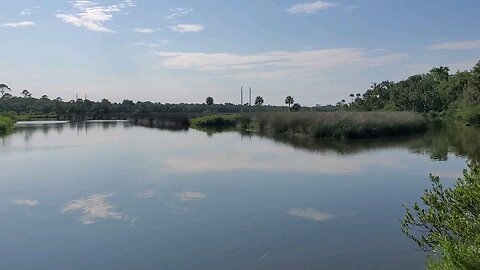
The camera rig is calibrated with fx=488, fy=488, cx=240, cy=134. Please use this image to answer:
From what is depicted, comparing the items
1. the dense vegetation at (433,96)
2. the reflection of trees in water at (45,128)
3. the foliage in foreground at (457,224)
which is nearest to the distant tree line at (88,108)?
the dense vegetation at (433,96)

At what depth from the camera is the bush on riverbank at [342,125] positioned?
2567cm

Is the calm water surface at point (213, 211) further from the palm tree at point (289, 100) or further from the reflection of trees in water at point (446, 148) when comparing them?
the palm tree at point (289, 100)

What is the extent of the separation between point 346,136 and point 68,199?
1755 cm

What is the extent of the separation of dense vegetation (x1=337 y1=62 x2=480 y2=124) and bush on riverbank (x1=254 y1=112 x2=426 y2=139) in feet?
42.0

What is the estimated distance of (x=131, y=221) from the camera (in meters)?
8.41

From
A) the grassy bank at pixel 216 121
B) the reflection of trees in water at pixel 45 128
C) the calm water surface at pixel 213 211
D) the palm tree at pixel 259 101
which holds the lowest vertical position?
the calm water surface at pixel 213 211

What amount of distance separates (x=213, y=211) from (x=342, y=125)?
17748 millimetres

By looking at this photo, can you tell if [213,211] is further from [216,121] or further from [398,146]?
[216,121]

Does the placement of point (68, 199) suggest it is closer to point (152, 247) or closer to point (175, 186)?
point (175, 186)

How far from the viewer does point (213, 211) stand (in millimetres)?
9039

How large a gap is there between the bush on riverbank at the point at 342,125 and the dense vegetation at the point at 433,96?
1279 centimetres

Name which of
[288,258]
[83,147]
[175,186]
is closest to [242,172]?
[175,186]

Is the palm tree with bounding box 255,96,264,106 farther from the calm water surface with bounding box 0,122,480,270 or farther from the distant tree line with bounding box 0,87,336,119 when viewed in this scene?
the calm water surface with bounding box 0,122,480,270

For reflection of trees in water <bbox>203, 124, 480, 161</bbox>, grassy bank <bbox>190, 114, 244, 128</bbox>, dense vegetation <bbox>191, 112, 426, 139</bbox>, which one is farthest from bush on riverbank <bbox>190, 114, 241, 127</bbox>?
reflection of trees in water <bbox>203, 124, 480, 161</bbox>
